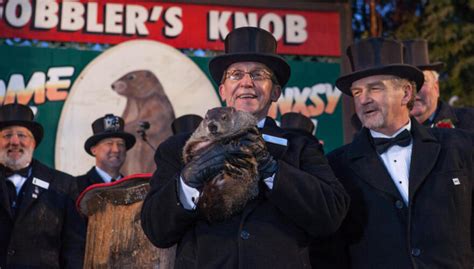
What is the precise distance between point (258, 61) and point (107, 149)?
401cm

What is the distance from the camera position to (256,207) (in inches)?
114

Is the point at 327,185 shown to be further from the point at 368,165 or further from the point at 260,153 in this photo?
the point at 368,165

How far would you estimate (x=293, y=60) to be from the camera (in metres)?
8.91

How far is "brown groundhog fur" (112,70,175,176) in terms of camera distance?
828 centimetres

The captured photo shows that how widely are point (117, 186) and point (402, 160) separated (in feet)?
4.90

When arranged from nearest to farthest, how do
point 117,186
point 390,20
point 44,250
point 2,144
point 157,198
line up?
point 157,198
point 117,186
point 44,250
point 2,144
point 390,20

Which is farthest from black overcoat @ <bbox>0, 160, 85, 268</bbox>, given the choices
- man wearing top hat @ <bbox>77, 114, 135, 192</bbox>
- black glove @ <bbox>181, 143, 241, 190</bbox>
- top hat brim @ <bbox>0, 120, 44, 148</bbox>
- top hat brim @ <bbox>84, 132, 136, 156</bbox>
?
black glove @ <bbox>181, 143, 241, 190</bbox>

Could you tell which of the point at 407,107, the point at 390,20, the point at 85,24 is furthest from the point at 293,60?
the point at 407,107

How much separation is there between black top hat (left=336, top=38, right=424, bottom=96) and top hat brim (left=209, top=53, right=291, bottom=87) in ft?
1.62

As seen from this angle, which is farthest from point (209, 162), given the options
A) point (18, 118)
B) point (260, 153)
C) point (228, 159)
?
point (18, 118)

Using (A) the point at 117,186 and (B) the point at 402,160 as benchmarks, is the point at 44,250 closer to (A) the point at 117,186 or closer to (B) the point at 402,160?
(A) the point at 117,186

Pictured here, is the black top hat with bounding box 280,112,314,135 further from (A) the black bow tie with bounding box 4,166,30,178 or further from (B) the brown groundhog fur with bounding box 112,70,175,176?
(A) the black bow tie with bounding box 4,166,30,178

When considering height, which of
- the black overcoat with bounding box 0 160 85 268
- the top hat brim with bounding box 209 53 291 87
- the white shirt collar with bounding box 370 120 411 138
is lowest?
the black overcoat with bounding box 0 160 85 268

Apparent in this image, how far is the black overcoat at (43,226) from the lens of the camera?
17.3 ft
